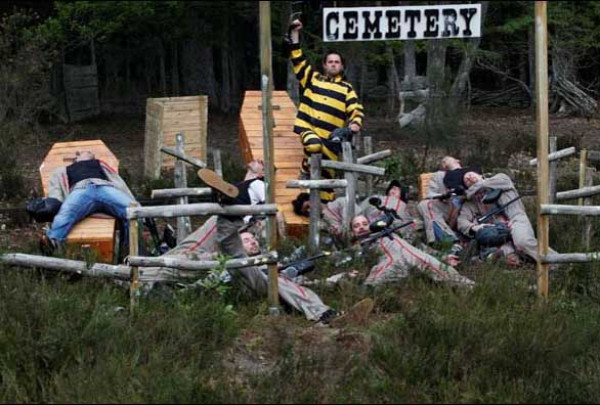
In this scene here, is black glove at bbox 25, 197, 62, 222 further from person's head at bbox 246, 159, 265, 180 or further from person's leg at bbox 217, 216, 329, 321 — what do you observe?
person's leg at bbox 217, 216, 329, 321

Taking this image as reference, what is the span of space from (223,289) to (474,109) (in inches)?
833

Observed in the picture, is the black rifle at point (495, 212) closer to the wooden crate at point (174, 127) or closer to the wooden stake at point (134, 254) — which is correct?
the wooden stake at point (134, 254)

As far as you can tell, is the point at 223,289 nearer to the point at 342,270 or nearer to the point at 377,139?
the point at 342,270

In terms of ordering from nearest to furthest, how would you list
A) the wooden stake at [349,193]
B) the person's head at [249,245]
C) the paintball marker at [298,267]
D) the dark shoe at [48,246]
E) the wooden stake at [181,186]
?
the person's head at [249,245]
the paintball marker at [298,267]
the dark shoe at [48,246]
the wooden stake at [181,186]
the wooden stake at [349,193]

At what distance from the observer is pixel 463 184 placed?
10906mm

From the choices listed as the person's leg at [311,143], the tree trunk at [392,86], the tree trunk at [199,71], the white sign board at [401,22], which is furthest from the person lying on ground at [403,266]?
the tree trunk at [199,71]

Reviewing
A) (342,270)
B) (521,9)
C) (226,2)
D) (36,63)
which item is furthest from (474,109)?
(342,270)

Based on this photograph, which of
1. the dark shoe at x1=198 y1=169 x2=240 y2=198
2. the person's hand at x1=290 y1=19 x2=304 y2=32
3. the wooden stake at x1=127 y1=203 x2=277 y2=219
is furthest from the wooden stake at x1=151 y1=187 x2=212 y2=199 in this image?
the person's hand at x1=290 y1=19 x2=304 y2=32

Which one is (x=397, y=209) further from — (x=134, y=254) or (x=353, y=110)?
(x=134, y=254)

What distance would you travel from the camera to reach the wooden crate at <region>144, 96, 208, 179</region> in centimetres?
1552

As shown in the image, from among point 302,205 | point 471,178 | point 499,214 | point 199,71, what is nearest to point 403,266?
point 499,214

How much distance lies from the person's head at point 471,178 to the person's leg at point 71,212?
3.54 m

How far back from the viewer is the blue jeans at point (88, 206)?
9.66 metres

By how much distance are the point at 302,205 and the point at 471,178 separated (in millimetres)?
1723
